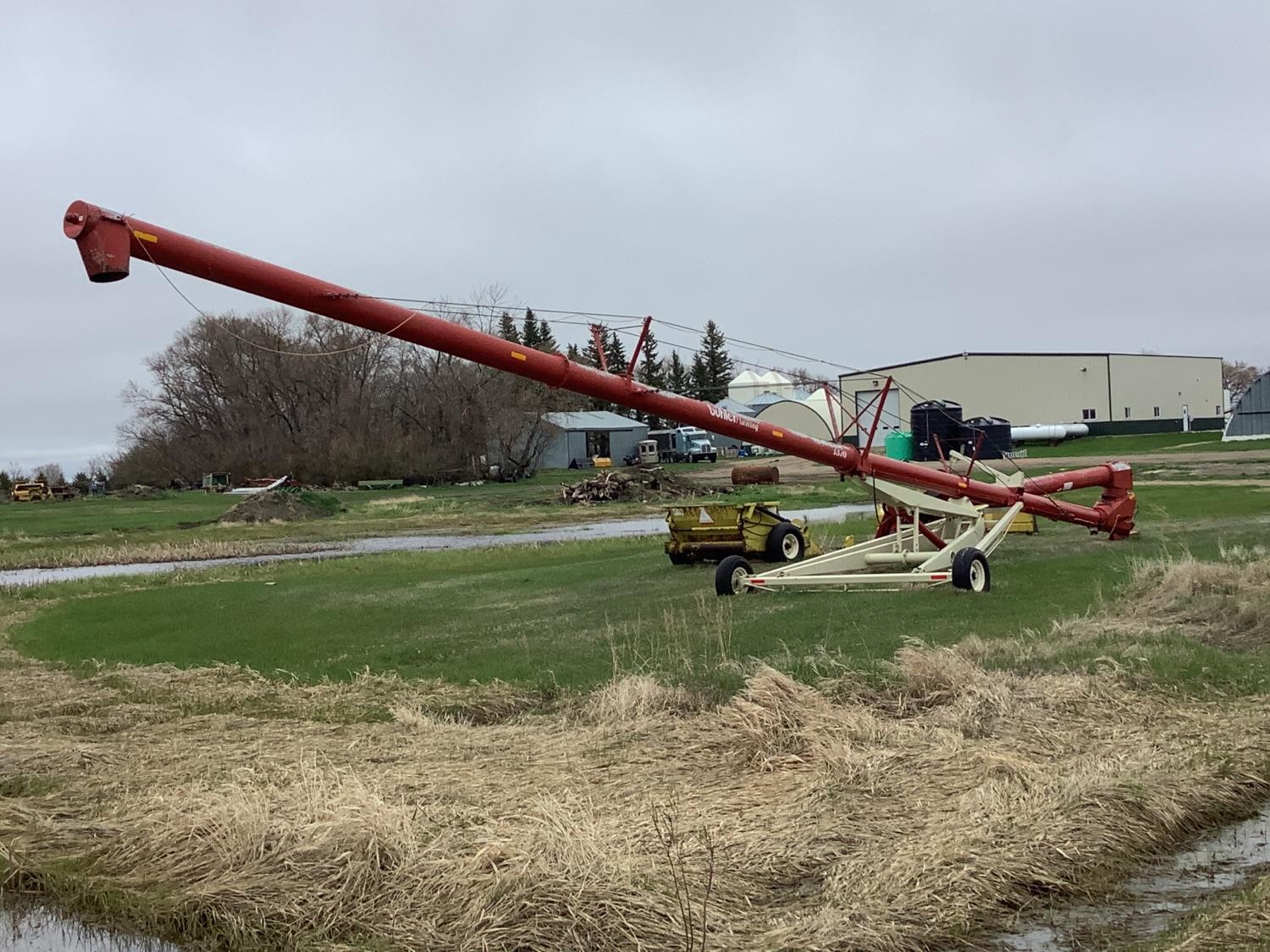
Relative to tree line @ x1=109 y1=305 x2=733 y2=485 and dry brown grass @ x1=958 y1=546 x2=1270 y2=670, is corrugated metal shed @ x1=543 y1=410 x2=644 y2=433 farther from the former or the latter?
dry brown grass @ x1=958 y1=546 x2=1270 y2=670

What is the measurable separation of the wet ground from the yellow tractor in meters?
90.1

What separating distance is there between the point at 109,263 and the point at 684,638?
771cm

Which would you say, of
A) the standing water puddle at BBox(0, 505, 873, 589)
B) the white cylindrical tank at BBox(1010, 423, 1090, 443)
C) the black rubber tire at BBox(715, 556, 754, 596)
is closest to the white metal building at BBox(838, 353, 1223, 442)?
the white cylindrical tank at BBox(1010, 423, 1090, 443)

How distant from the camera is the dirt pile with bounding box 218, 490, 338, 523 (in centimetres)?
5791

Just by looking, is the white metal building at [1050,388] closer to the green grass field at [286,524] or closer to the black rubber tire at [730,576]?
the green grass field at [286,524]

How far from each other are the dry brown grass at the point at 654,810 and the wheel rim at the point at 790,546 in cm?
1193

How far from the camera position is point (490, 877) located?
659 cm

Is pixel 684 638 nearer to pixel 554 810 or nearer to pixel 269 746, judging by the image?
pixel 269 746

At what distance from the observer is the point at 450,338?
41.8 ft

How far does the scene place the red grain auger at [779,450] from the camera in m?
11.0

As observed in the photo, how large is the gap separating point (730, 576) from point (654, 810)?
36.0 feet

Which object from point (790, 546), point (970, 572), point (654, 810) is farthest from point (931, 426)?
point (654, 810)

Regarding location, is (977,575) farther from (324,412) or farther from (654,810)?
(324,412)

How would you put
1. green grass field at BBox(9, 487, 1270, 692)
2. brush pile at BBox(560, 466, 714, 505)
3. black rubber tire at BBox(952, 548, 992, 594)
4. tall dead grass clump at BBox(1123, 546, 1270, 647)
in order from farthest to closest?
brush pile at BBox(560, 466, 714, 505)
black rubber tire at BBox(952, 548, 992, 594)
green grass field at BBox(9, 487, 1270, 692)
tall dead grass clump at BBox(1123, 546, 1270, 647)
